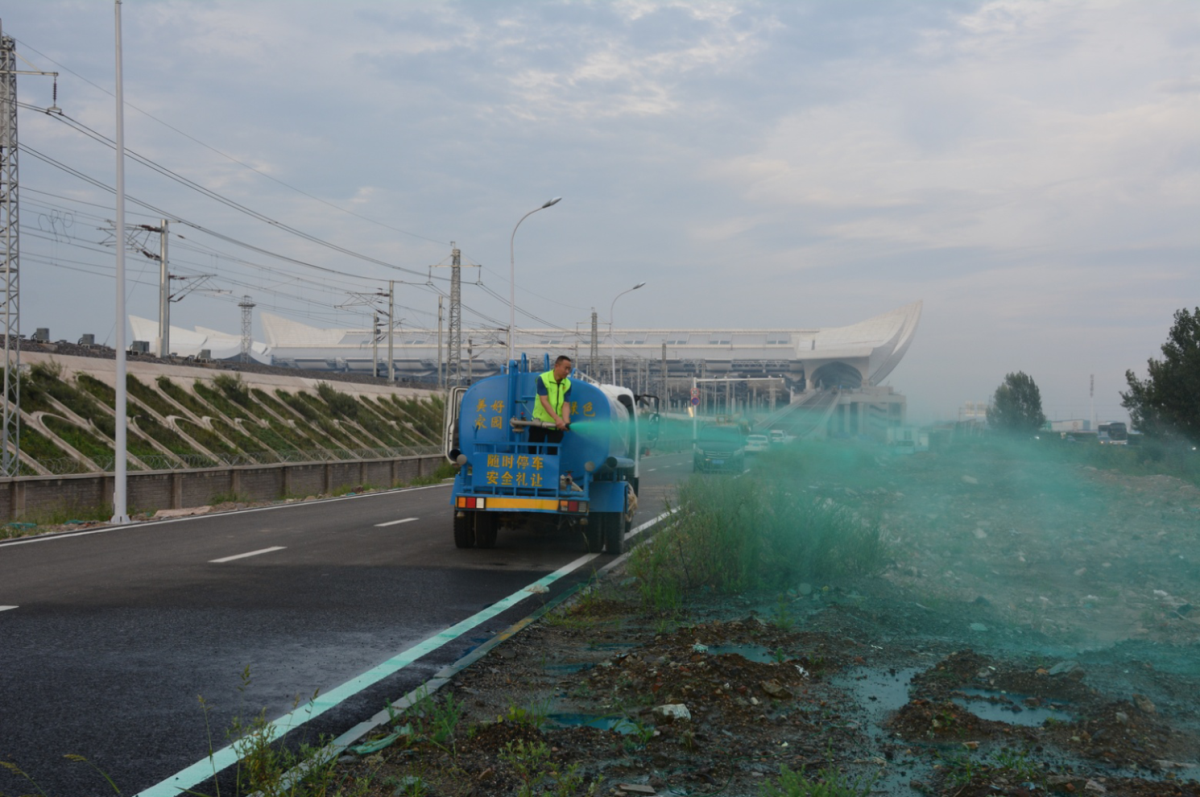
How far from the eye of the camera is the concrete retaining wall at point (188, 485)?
21.9 meters

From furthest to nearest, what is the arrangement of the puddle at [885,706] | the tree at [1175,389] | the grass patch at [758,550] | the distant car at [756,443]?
the distant car at [756,443] → the tree at [1175,389] → the grass patch at [758,550] → the puddle at [885,706]

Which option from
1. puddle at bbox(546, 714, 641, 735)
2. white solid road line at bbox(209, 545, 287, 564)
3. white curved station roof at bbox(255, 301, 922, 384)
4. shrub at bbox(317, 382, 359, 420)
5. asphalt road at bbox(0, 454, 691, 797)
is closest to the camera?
asphalt road at bbox(0, 454, 691, 797)

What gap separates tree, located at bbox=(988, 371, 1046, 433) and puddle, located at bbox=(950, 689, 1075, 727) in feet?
239

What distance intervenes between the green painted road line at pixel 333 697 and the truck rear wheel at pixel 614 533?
2.92 m

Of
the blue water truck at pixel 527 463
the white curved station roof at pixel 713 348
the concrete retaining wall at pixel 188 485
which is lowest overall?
the concrete retaining wall at pixel 188 485

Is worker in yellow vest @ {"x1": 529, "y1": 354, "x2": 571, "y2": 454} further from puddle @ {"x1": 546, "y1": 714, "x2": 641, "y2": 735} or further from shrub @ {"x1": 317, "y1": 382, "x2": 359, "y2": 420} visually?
shrub @ {"x1": 317, "y1": 382, "x2": 359, "y2": 420}

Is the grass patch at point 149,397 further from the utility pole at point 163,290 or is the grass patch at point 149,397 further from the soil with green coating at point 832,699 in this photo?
the soil with green coating at point 832,699

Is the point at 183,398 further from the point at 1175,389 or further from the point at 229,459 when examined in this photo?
the point at 1175,389

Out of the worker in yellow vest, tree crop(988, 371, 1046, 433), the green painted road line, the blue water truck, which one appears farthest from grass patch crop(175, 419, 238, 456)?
tree crop(988, 371, 1046, 433)

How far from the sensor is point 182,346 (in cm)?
16412

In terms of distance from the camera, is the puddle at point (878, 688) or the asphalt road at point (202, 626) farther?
the puddle at point (878, 688)

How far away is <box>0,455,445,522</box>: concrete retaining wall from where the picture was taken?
21.9 meters

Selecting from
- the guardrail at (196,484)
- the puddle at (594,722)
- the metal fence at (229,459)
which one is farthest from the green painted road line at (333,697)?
the metal fence at (229,459)

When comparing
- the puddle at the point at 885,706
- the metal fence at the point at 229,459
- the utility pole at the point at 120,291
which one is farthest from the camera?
the metal fence at the point at 229,459
